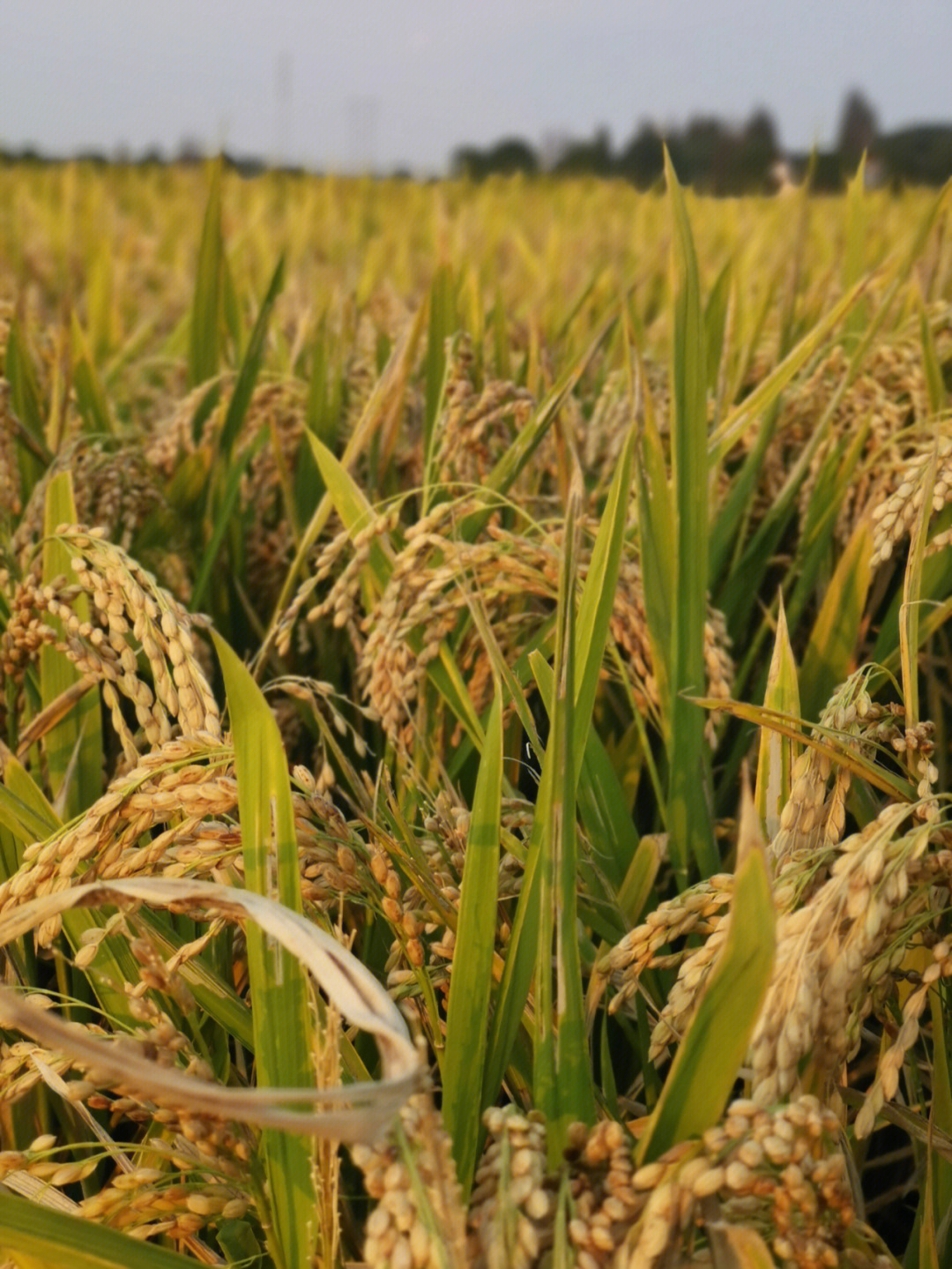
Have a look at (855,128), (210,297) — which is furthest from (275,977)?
(855,128)

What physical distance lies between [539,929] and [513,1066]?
0.43ft

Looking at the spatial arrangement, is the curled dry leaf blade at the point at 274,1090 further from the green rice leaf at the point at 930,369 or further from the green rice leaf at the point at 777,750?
the green rice leaf at the point at 930,369

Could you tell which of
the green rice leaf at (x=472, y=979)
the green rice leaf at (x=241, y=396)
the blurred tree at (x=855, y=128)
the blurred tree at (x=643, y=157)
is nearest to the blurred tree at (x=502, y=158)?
the blurred tree at (x=643, y=157)

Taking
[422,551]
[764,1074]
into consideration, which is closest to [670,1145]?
[764,1074]

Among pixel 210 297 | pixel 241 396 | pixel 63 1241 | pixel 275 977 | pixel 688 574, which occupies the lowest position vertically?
pixel 63 1241

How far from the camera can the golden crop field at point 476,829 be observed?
1.77 feet

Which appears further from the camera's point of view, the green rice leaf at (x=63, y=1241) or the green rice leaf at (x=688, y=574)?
the green rice leaf at (x=688, y=574)

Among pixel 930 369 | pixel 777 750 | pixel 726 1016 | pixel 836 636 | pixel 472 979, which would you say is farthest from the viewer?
pixel 930 369

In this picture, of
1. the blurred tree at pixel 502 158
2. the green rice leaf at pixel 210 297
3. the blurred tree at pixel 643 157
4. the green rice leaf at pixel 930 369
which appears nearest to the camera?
the green rice leaf at pixel 930 369

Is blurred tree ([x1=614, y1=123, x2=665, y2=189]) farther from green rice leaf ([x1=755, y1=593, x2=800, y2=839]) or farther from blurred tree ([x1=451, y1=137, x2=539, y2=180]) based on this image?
green rice leaf ([x1=755, y1=593, x2=800, y2=839])

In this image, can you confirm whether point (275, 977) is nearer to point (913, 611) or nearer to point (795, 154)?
point (913, 611)

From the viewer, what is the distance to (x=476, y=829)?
672 mm

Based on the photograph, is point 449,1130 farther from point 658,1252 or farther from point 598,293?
point 598,293

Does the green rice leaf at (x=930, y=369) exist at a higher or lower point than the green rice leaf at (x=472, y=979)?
higher
